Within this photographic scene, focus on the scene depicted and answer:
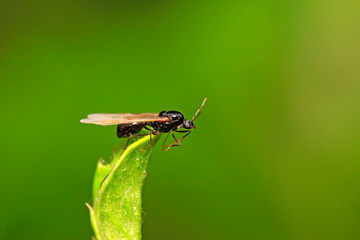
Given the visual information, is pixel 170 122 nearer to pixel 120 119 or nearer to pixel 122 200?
pixel 120 119

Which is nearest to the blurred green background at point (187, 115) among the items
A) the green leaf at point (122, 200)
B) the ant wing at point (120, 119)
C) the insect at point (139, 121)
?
the insect at point (139, 121)

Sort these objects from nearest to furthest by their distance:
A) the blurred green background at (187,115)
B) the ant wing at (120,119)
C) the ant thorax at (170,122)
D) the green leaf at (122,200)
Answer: the green leaf at (122,200) → the ant wing at (120,119) → the ant thorax at (170,122) → the blurred green background at (187,115)

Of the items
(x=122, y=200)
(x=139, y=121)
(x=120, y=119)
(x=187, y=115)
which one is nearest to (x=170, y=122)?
(x=139, y=121)

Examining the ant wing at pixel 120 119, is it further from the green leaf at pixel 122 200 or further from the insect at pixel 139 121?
the green leaf at pixel 122 200

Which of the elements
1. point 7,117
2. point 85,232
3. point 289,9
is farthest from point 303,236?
point 7,117

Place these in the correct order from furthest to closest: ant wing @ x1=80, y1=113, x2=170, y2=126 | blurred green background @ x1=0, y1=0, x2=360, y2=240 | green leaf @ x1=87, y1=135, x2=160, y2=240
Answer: blurred green background @ x1=0, y1=0, x2=360, y2=240, ant wing @ x1=80, y1=113, x2=170, y2=126, green leaf @ x1=87, y1=135, x2=160, y2=240

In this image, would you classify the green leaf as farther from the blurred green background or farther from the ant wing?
the blurred green background

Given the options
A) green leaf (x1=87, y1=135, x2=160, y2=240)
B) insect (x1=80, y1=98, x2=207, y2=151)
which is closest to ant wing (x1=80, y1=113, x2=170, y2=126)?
insect (x1=80, y1=98, x2=207, y2=151)
